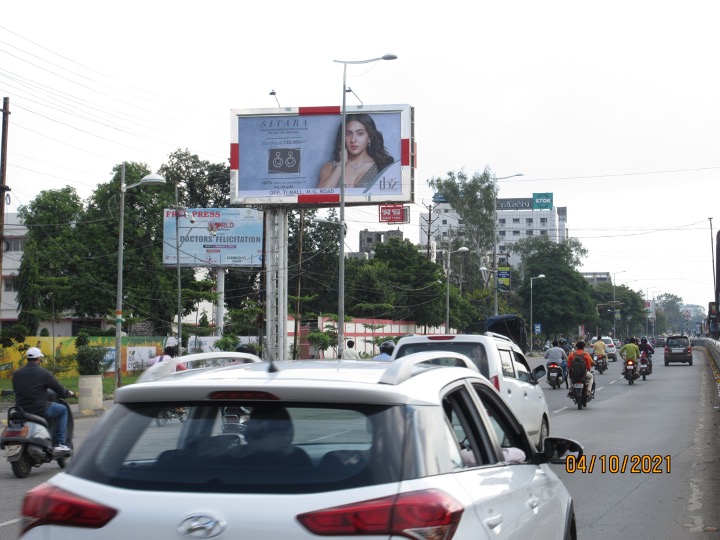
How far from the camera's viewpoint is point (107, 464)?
11.1ft

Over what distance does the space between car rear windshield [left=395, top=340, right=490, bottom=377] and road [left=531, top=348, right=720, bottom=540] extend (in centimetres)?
171

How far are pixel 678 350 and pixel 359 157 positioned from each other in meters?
23.0

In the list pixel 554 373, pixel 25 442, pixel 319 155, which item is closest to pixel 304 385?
pixel 25 442

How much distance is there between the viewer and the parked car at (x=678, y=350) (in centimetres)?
5362

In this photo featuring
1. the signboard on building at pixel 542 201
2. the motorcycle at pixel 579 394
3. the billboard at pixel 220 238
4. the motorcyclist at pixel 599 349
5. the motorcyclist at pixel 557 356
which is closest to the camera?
the motorcycle at pixel 579 394

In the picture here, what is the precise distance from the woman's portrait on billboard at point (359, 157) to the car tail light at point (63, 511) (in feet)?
130

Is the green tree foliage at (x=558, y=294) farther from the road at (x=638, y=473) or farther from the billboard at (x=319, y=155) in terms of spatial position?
the road at (x=638, y=473)

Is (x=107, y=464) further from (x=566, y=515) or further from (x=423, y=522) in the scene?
(x=566, y=515)

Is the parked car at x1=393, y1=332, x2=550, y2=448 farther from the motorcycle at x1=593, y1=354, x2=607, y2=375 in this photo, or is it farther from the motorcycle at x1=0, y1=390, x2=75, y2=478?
the motorcycle at x1=593, y1=354, x2=607, y2=375

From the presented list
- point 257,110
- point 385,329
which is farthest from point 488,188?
point 257,110

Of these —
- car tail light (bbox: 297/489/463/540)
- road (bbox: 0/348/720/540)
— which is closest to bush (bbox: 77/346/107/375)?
road (bbox: 0/348/720/540)

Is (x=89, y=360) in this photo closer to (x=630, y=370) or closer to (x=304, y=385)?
(x=630, y=370)

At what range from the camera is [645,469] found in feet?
41.8
